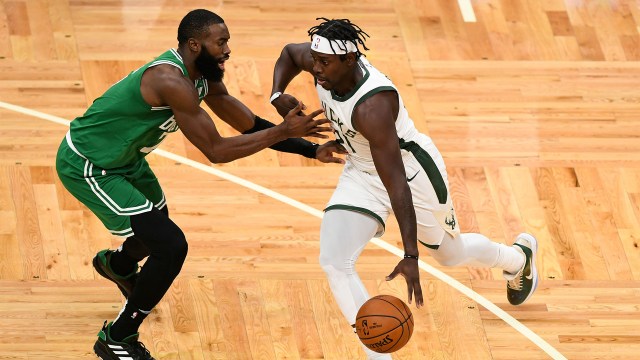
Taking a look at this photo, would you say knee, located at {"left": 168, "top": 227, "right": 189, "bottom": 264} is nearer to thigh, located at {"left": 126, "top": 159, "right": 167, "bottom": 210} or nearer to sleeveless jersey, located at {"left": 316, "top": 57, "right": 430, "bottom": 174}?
thigh, located at {"left": 126, "top": 159, "right": 167, "bottom": 210}

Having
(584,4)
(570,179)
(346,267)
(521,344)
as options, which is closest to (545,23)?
(584,4)

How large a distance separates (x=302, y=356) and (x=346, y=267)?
95 centimetres

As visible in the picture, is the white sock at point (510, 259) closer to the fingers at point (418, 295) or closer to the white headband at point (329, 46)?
the fingers at point (418, 295)

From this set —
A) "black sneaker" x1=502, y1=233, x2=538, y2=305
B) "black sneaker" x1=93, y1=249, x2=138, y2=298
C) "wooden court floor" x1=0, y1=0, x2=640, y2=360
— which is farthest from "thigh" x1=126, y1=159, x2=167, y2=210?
"black sneaker" x1=502, y1=233, x2=538, y2=305

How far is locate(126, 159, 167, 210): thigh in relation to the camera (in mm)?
8086

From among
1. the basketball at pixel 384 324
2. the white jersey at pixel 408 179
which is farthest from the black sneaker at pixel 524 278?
the basketball at pixel 384 324

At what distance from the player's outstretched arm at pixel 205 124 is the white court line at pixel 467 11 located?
17.7 ft

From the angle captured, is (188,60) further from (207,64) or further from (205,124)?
(205,124)

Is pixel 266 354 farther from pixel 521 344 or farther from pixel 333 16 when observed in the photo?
pixel 333 16

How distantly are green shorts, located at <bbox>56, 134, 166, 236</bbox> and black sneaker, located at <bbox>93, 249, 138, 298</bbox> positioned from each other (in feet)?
2.09

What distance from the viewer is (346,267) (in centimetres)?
774

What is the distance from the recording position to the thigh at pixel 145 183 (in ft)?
26.5

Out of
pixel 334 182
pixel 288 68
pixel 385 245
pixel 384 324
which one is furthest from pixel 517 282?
pixel 288 68

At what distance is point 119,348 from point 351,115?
1.99 m
